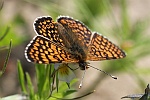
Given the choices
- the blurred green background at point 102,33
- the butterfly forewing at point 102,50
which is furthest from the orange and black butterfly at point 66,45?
the blurred green background at point 102,33

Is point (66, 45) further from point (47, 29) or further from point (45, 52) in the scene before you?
point (45, 52)

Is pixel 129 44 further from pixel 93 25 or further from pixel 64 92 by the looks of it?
pixel 64 92

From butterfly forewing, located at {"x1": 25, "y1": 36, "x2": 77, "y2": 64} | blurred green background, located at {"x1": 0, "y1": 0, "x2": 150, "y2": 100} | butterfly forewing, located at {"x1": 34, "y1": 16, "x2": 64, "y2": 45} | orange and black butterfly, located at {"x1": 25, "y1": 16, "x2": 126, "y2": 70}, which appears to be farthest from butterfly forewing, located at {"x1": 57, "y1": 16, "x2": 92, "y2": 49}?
blurred green background, located at {"x1": 0, "y1": 0, "x2": 150, "y2": 100}

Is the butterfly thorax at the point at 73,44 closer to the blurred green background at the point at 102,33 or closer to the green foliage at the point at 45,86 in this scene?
the green foliage at the point at 45,86

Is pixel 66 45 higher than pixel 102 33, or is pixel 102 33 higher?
pixel 102 33

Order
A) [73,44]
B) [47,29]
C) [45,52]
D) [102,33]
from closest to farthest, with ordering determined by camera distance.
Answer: [45,52] < [47,29] < [73,44] < [102,33]

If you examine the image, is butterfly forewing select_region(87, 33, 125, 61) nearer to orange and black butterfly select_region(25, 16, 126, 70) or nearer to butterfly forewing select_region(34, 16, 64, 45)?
orange and black butterfly select_region(25, 16, 126, 70)

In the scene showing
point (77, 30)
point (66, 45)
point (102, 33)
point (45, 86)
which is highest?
point (102, 33)

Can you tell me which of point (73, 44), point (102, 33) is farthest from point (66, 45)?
point (102, 33)
